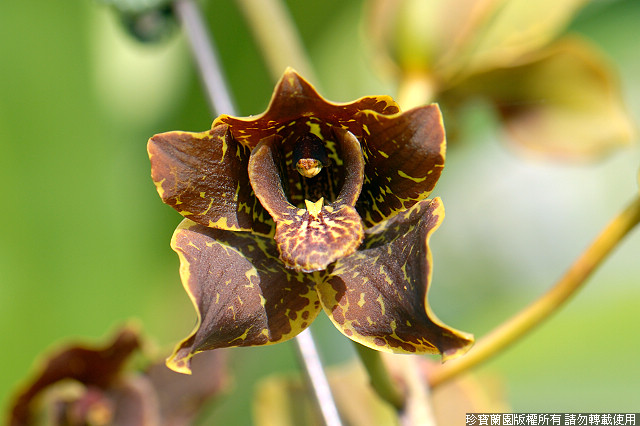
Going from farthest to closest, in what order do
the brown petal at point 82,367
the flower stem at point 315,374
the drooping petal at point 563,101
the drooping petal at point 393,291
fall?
the drooping petal at point 563,101 → the brown petal at point 82,367 → the flower stem at point 315,374 → the drooping petal at point 393,291

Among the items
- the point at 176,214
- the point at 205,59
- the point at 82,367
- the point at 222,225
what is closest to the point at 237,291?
the point at 222,225

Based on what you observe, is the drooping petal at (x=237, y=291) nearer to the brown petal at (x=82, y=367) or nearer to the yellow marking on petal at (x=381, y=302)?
the yellow marking on petal at (x=381, y=302)

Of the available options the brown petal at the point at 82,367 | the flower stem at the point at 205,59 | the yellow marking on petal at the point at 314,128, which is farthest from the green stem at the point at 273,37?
the brown petal at the point at 82,367

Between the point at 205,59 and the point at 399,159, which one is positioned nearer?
the point at 399,159

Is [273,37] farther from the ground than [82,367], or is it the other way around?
[273,37]

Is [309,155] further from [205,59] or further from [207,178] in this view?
[205,59]

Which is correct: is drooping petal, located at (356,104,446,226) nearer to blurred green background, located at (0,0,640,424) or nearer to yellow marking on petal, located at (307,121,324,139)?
yellow marking on petal, located at (307,121,324,139)
